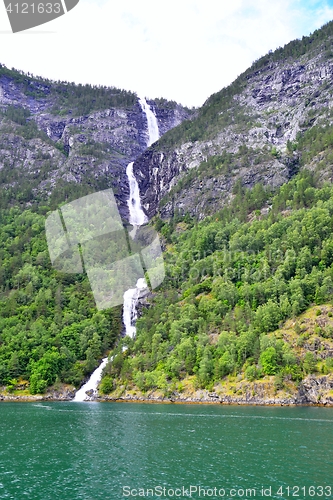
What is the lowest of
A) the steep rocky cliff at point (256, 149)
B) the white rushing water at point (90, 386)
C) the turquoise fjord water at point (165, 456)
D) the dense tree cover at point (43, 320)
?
the white rushing water at point (90, 386)

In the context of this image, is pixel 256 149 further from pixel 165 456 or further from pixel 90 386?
pixel 165 456

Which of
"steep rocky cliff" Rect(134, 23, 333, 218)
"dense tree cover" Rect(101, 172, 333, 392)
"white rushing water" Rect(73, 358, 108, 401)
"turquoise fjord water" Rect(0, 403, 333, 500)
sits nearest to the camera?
"turquoise fjord water" Rect(0, 403, 333, 500)

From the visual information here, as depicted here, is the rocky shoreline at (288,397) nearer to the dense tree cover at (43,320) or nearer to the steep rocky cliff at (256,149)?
the dense tree cover at (43,320)

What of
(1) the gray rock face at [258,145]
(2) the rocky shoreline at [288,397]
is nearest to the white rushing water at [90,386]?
(2) the rocky shoreline at [288,397]

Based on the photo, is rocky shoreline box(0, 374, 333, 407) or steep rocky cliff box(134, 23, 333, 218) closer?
rocky shoreline box(0, 374, 333, 407)

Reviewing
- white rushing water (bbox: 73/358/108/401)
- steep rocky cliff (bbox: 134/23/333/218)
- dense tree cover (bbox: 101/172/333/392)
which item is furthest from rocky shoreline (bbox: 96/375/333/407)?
steep rocky cliff (bbox: 134/23/333/218)

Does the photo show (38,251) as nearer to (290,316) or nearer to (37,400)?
(37,400)

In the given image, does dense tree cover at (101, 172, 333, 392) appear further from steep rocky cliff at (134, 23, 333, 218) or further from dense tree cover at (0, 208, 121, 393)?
steep rocky cliff at (134, 23, 333, 218)
